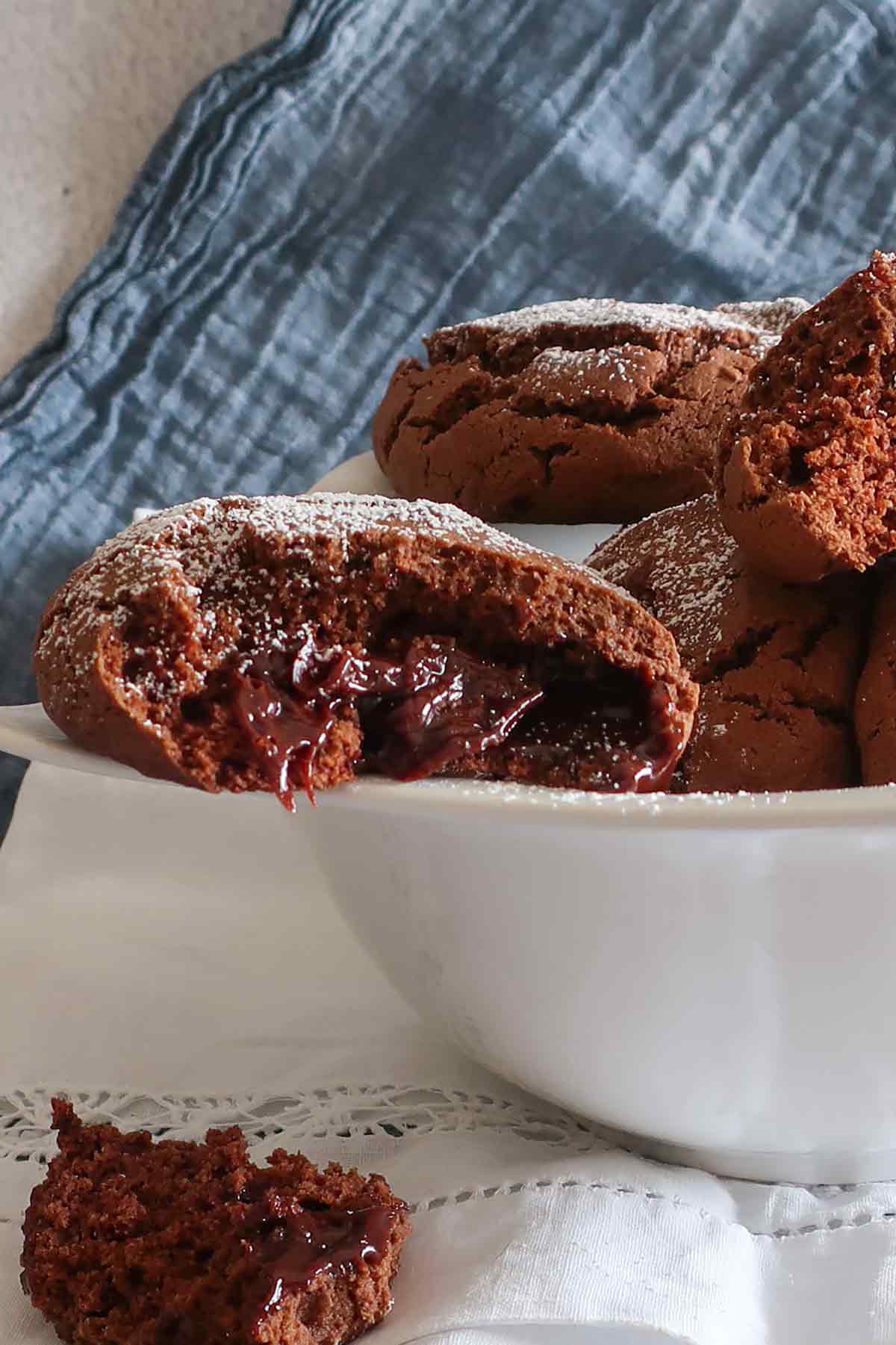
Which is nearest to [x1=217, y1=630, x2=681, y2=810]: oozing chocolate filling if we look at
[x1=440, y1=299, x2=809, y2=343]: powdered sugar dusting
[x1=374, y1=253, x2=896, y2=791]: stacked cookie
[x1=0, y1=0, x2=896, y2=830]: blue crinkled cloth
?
[x1=374, y1=253, x2=896, y2=791]: stacked cookie

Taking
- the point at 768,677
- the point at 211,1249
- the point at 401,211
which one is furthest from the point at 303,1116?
the point at 401,211

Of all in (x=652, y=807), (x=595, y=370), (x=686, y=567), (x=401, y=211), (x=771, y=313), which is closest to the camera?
(x=652, y=807)

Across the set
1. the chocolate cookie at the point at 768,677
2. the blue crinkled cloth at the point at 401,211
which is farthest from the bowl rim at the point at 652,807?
the blue crinkled cloth at the point at 401,211

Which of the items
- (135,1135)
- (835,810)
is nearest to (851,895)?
(835,810)

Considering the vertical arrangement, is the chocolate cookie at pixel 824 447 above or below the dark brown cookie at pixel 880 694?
above

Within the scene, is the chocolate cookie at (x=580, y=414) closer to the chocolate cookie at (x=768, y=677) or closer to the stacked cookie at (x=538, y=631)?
the stacked cookie at (x=538, y=631)

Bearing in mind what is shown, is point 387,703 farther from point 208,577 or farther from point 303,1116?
point 303,1116
